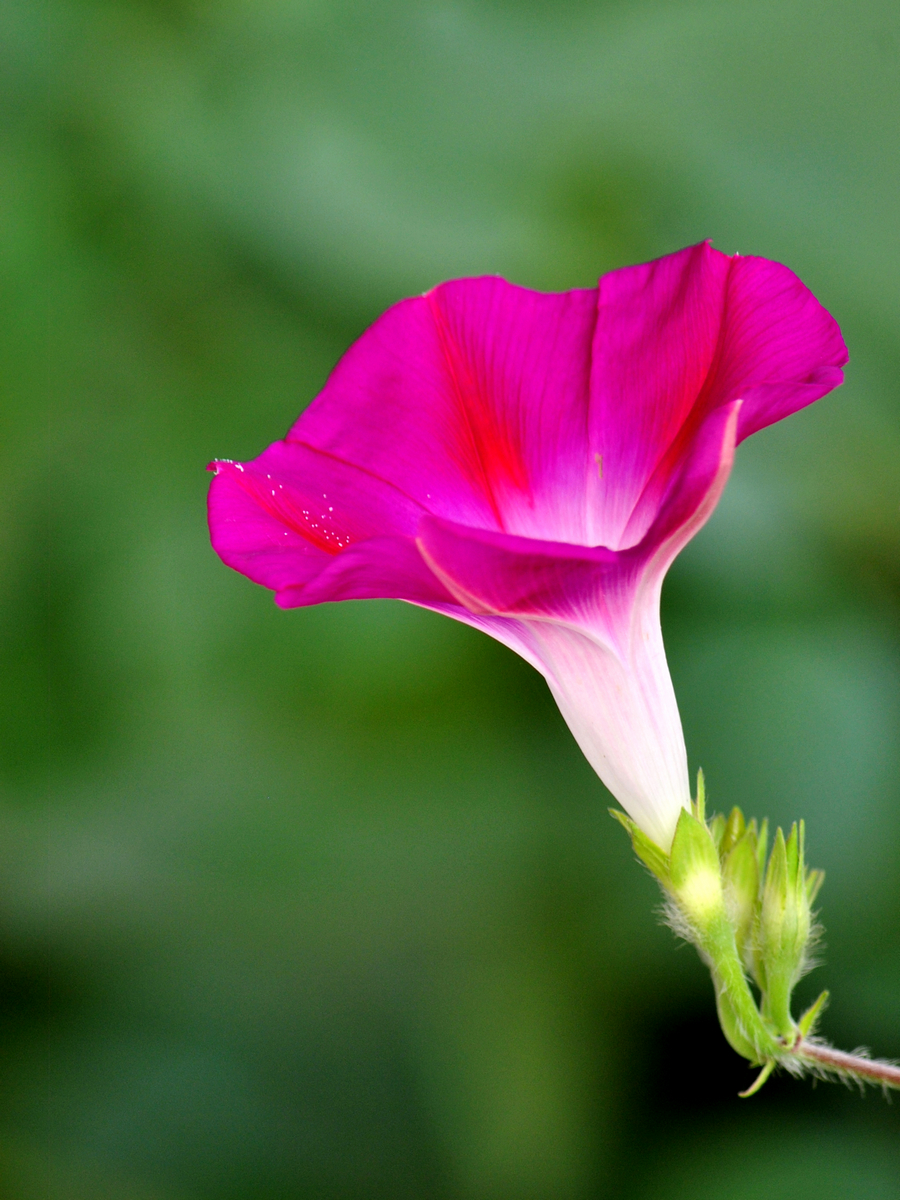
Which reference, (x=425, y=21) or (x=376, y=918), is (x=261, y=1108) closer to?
(x=376, y=918)

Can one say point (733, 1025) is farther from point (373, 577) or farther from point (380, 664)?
point (380, 664)

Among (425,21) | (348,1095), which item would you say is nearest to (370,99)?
(425,21)

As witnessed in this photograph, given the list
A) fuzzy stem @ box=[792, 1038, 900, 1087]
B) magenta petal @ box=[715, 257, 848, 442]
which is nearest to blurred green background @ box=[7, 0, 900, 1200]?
fuzzy stem @ box=[792, 1038, 900, 1087]

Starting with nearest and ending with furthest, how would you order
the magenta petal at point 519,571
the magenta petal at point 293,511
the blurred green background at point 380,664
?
the magenta petal at point 519,571 → the magenta petal at point 293,511 → the blurred green background at point 380,664

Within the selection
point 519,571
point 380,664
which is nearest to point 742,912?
point 519,571

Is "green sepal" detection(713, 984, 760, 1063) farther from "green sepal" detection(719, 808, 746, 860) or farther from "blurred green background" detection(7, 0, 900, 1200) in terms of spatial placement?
"blurred green background" detection(7, 0, 900, 1200)

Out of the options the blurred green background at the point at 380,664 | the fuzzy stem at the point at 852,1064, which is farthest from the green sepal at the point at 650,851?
the blurred green background at the point at 380,664

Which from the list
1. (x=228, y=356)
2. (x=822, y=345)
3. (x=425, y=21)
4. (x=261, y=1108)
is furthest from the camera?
(x=425, y=21)

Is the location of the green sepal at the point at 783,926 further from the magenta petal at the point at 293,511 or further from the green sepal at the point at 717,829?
the magenta petal at the point at 293,511
